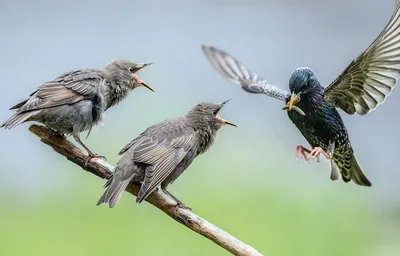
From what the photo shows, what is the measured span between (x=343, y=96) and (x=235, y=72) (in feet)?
3.97

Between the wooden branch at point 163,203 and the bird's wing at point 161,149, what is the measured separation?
234mm

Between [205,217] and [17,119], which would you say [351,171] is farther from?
[205,217]

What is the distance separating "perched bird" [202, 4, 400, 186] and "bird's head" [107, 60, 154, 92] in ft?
2.26

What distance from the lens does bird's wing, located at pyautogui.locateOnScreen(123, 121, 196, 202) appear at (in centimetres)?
392

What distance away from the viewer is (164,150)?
401cm

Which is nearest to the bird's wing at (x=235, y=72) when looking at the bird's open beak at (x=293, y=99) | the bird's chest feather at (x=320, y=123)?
the bird's chest feather at (x=320, y=123)

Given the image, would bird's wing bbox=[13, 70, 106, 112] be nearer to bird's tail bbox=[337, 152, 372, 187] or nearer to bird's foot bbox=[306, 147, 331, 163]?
bird's foot bbox=[306, 147, 331, 163]

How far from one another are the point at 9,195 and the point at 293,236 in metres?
3.08

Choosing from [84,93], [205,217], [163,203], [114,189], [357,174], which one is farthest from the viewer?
[205,217]

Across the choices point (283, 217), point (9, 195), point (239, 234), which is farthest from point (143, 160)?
point (9, 195)

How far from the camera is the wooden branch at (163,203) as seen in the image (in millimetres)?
3928

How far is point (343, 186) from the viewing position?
32.9ft

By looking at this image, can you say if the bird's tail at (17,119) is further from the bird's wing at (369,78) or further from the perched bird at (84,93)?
the bird's wing at (369,78)

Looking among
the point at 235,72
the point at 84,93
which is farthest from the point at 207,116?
the point at 235,72
